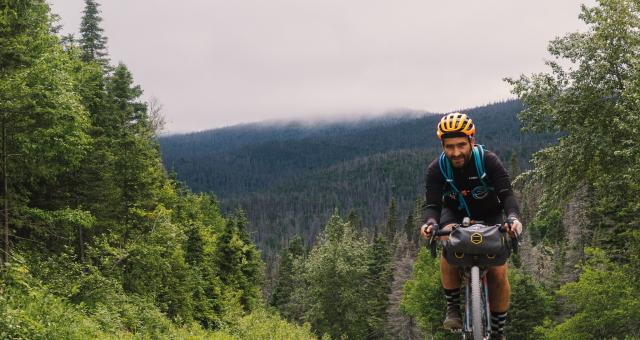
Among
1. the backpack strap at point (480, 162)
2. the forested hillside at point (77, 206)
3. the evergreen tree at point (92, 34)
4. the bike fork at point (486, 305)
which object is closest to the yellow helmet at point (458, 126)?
the backpack strap at point (480, 162)

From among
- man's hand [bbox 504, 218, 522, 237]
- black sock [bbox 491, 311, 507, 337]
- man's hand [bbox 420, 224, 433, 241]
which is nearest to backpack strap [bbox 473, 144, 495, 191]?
man's hand [bbox 504, 218, 522, 237]

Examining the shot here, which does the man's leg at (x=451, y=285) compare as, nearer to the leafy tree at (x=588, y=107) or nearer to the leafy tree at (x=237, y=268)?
the leafy tree at (x=588, y=107)

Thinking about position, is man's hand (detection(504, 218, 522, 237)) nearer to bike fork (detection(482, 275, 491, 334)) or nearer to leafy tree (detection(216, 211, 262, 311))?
bike fork (detection(482, 275, 491, 334))

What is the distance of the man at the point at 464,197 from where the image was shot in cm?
570

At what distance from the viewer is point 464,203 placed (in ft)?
20.1

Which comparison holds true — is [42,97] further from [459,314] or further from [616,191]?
[616,191]

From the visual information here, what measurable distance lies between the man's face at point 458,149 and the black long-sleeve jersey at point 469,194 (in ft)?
0.42

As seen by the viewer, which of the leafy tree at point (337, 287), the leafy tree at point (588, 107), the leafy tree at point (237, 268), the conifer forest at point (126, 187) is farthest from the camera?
the leafy tree at point (337, 287)

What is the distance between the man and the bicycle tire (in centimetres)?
42

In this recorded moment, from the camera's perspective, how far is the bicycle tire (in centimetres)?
514

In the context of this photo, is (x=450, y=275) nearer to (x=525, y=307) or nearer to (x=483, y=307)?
(x=483, y=307)

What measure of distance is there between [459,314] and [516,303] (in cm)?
3560

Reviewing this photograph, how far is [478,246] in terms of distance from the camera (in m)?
5.12

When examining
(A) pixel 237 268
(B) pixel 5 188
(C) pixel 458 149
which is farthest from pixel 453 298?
(A) pixel 237 268
